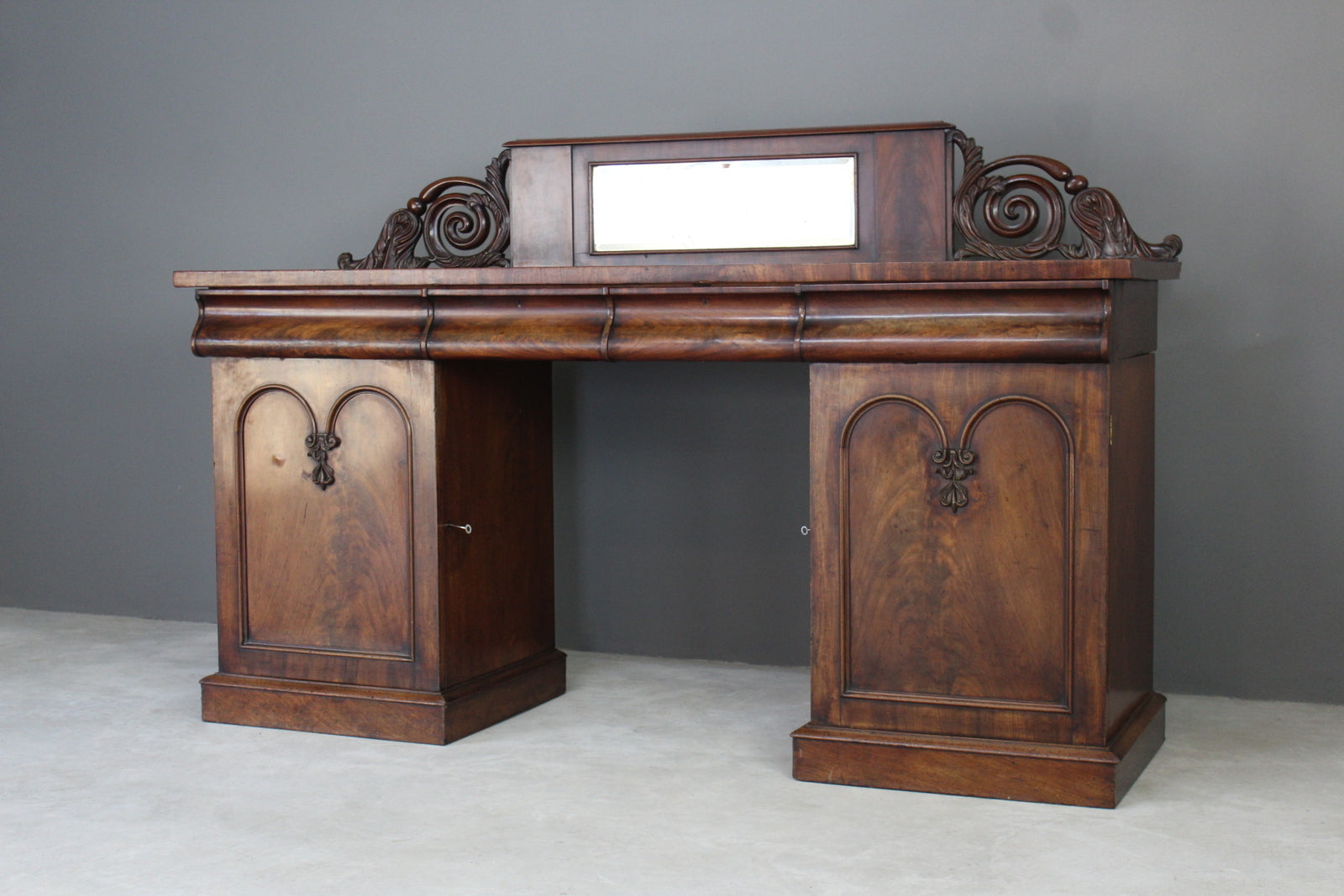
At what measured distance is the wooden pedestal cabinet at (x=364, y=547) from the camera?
3340 millimetres

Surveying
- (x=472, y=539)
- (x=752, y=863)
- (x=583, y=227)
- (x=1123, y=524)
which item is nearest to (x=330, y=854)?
(x=752, y=863)

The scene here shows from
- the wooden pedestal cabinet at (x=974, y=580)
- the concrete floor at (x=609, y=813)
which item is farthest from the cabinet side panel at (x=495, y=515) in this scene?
the wooden pedestal cabinet at (x=974, y=580)

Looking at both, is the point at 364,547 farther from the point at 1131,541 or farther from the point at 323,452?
the point at 1131,541

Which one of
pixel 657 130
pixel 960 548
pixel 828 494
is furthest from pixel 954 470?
pixel 657 130

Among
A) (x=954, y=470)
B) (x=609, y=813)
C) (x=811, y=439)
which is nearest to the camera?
(x=609, y=813)

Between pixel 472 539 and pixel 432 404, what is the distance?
39 centimetres

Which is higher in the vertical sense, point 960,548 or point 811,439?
point 811,439

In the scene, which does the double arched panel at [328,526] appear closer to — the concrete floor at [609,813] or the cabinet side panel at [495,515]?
the cabinet side panel at [495,515]

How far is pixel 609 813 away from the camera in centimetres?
280

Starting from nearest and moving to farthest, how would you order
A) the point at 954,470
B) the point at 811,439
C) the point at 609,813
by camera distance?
the point at 609,813 → the point at 954,470 → the point at 811,439

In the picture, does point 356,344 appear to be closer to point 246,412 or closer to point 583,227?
point 246,412

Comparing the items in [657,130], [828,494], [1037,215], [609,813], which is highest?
[657,130]

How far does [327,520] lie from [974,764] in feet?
5.49

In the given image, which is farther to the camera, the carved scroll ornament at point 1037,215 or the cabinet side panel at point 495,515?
the cabinet side panel at point 495,515
